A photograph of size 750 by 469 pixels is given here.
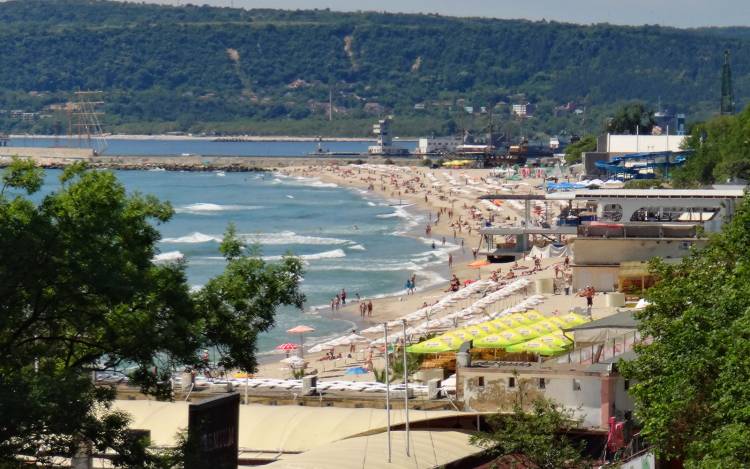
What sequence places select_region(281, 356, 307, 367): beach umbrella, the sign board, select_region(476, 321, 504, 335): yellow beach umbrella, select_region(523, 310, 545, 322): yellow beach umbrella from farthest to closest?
select_region(281, 356, 307, 367): beach umbrella < select_region(523, 310, 545, 322): yellow beach umbrella < select_region(476, 321, 504, 335): yellow beach umbrella < the sign board

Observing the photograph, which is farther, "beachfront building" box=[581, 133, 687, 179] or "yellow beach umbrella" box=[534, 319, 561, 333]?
"beachfront building" box=[581, 133, 687, 179]

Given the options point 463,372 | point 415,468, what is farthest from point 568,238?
point 415,468

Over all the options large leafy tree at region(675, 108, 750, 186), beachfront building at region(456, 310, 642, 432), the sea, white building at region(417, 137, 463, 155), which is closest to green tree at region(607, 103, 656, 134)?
the sea

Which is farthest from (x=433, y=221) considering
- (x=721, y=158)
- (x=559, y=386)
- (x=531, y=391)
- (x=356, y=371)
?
(x=559, y=386)

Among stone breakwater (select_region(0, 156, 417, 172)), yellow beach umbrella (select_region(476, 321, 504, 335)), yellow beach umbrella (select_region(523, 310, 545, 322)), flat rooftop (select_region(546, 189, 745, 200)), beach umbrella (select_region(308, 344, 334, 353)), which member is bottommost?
beach umbrella (select_region(308, 344, 334, 353))

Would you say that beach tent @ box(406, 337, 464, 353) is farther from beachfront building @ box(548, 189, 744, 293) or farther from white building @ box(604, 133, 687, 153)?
white building @ box(604, 133, 687, 153)

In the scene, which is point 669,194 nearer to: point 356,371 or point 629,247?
point 629,247

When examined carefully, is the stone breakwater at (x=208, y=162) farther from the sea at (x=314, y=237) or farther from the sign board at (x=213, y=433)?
the sign board at (x=213, y=433)
